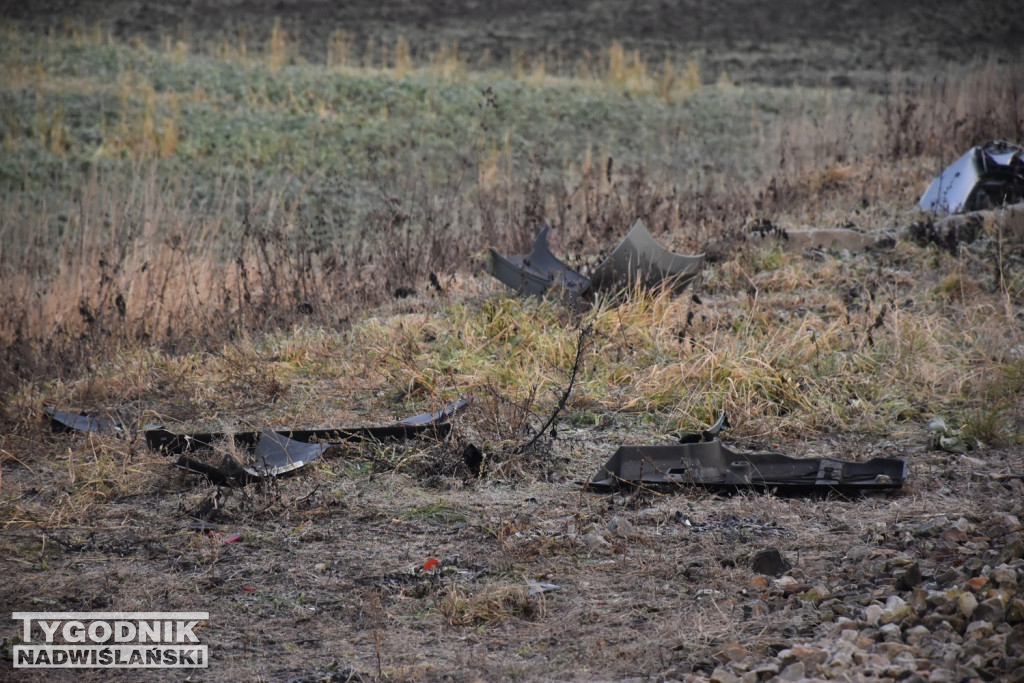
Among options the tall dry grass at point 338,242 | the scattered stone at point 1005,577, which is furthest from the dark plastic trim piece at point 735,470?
the tall dry grass at point 338,242

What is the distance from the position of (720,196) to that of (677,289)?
9.19 feet

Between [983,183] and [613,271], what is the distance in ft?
11.4

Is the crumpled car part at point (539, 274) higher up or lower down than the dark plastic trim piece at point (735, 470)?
higher up

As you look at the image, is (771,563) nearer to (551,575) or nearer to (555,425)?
(551,575)

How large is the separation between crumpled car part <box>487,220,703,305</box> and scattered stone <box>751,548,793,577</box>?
2.58 metres

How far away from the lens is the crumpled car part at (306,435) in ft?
12.4

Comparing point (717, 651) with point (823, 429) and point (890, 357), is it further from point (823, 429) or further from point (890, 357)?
point (890, 357)

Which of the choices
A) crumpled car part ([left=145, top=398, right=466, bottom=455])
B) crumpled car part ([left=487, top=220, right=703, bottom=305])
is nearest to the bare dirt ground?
crumpled car part ([left=487, top=220, right=703, bottom=305])

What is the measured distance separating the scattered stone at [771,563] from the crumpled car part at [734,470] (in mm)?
685

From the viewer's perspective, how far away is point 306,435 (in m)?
3.88

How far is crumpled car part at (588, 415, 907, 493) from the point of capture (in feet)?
10.9

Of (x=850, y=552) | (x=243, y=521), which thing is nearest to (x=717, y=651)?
(x=850, y=552)

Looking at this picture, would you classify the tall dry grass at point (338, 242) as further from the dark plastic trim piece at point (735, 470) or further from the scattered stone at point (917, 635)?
the scattered stone at point (917, 635)

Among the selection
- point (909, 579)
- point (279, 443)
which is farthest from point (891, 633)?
point (279, 443)
